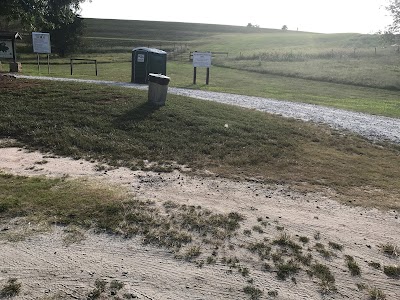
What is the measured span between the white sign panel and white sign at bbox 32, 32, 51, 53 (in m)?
3.02

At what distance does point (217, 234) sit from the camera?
198 inches

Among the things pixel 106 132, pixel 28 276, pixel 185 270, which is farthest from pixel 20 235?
pixel 106 132

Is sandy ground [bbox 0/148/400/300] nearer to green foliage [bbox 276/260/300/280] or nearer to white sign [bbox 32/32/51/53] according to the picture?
green foliage [bbox 276/260/300/280]

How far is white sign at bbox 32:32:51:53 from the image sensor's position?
78.8 feet

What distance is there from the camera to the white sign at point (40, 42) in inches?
945

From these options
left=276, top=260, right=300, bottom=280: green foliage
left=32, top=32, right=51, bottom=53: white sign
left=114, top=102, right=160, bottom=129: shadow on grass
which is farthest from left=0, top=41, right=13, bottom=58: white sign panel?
left=276, top=260, right=300, bottom=280: green foliage

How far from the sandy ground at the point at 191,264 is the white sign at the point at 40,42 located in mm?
20901

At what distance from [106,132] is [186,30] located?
104312 millimetres

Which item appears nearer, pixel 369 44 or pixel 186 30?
pixel 369 44

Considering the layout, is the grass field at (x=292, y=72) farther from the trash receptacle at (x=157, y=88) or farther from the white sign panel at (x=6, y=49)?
the trash receptacle at (x=157, y=88)

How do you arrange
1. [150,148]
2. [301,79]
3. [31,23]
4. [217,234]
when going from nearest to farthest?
[217,234] → [150,148] → [31,23] → [301,79]

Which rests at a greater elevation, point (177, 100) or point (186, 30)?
point (186, 30)

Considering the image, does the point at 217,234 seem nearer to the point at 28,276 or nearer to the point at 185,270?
the point at 185,270

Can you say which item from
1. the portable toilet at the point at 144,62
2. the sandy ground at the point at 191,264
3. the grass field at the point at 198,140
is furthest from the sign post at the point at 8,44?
the sandy ground at the point at 191,264
